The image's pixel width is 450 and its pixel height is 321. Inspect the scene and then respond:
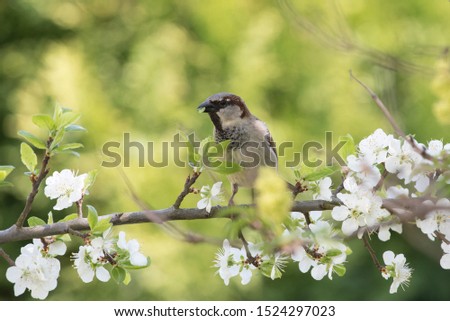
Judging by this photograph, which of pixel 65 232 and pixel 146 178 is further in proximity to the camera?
pixel 146 178

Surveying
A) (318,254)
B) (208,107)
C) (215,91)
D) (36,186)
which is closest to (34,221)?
(36,186)

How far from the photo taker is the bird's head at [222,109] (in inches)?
60.2

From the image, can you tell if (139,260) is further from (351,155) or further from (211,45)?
(211,45)

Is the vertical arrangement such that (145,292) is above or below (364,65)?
below

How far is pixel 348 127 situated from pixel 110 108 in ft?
3.10

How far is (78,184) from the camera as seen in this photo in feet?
3.16

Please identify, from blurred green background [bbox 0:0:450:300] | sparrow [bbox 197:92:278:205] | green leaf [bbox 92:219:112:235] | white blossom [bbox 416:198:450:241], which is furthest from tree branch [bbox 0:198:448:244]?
blurred green background [bbox 0:0:450:300]

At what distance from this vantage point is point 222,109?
1544mm

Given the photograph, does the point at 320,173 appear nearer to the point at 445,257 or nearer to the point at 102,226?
the point at 445,257

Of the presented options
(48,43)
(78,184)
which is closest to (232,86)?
(48,43)

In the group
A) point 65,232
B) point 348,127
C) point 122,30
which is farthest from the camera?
point 122,30

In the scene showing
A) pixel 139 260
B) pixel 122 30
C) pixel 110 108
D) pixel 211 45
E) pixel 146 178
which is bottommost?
pixel 139 260

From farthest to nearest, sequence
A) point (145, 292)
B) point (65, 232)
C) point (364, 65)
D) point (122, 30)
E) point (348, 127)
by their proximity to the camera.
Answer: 1. point (122, 30)
2. point (364, 65)
3. point (348, 127)
4. point (145, 292)
5. point (65, 232)

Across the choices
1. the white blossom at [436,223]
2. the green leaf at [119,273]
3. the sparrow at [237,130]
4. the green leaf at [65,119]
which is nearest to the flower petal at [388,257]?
the white blossom at [436,223]
